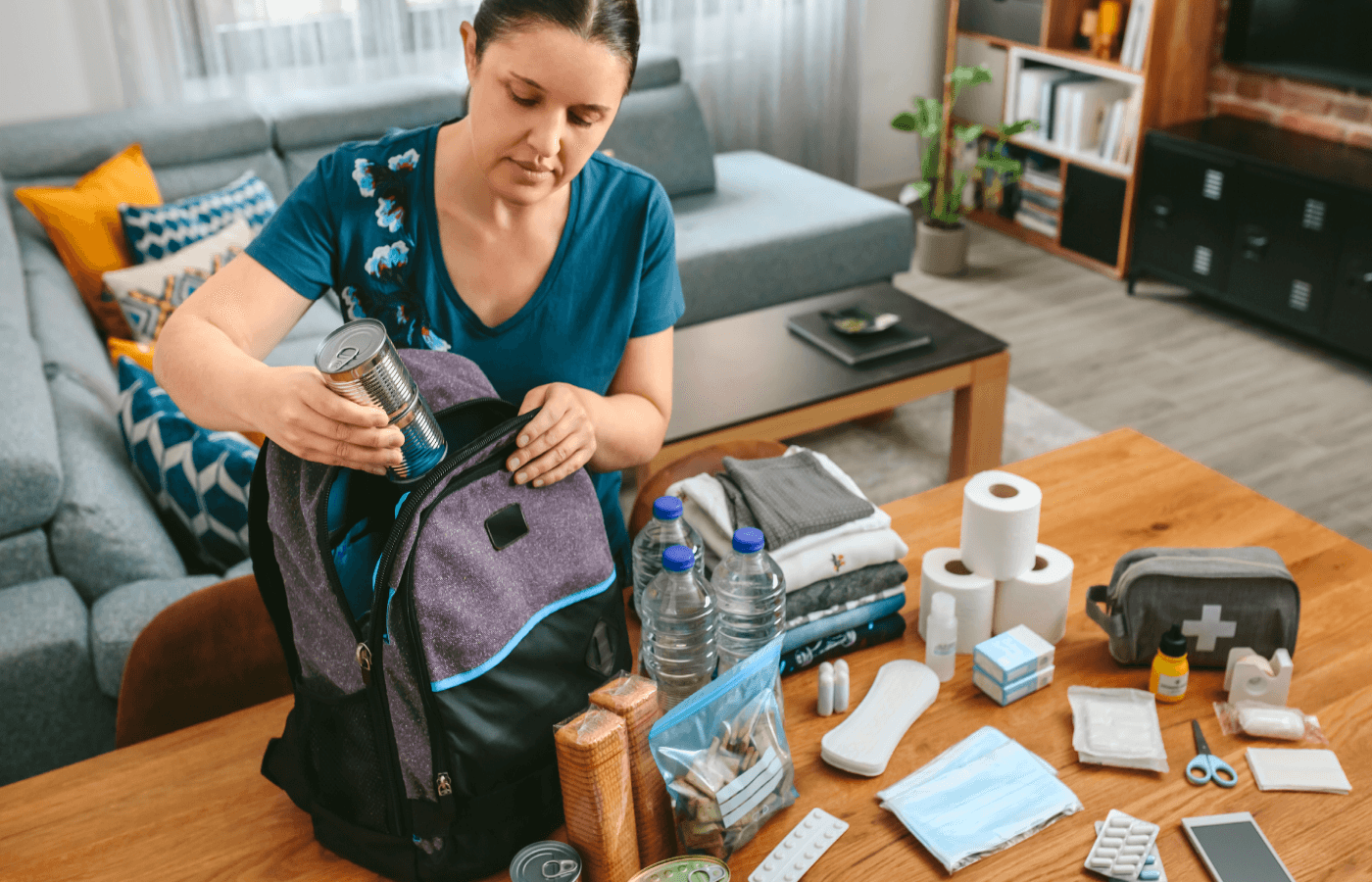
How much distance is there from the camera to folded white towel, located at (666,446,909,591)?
1.17 metres

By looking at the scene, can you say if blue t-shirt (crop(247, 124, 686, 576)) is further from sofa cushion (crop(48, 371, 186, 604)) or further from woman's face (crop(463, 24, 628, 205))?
sofa cushion (crop(48, 371, 186, 604))

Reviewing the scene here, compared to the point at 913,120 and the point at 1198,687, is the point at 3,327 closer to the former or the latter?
the point at 1198,687

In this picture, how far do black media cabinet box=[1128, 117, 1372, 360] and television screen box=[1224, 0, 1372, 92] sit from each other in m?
0.21

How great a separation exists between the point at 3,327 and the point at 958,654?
1.86 m

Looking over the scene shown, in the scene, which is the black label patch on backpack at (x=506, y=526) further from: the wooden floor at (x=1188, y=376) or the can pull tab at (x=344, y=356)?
the wooden floor at (x=1188, y=376)

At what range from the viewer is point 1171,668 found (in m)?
1.11

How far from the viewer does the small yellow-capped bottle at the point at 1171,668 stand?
1.10 meters

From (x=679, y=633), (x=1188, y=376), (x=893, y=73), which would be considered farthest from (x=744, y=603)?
(x=893, y=73)

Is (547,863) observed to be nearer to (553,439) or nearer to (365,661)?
(365,661)

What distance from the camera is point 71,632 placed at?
5.14 feet

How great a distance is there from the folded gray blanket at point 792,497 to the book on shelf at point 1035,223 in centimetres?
338

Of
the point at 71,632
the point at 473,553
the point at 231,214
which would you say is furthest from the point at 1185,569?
the point at 231,214

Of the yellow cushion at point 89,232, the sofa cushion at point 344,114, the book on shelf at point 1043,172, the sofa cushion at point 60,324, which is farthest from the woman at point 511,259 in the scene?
the book on shelf at point 1043,172

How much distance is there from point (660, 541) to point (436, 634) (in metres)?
0.30
